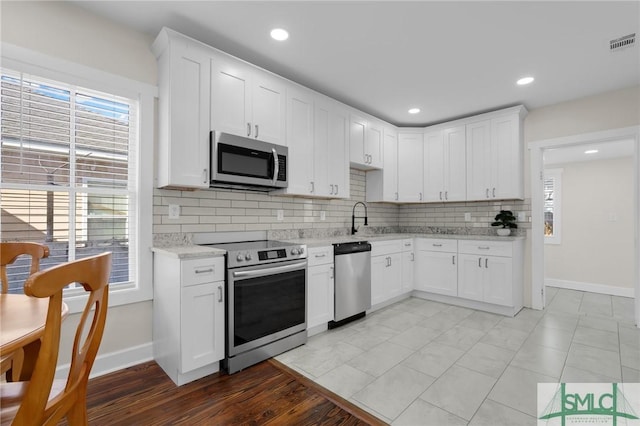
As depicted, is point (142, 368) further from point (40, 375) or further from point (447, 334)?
point (447, 334)

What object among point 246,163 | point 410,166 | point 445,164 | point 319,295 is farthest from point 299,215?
point 445,164

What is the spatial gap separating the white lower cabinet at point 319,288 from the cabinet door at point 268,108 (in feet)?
3.84

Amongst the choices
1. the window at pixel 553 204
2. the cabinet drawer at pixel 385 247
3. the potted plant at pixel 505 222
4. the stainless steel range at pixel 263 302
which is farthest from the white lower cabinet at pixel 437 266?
the window at pixel 553 204

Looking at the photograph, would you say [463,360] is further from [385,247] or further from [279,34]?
[279,34]

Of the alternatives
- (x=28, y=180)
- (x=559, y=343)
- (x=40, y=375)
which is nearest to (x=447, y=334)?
(x=559, y=343)

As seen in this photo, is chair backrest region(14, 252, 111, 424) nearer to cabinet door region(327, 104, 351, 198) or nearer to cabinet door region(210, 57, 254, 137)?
Answer: cabinet door region(210, 57, 254, 137)

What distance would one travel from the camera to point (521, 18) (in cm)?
222

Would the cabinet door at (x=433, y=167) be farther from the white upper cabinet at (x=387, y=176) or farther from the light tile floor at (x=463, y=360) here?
the light tile floor at (x=463, y=360)

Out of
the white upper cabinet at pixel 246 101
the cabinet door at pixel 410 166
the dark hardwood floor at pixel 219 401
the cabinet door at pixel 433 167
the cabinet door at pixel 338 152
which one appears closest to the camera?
the dark hardwood floor at pixel 219 401

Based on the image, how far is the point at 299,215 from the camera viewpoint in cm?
366

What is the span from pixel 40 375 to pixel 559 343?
12.1 feet

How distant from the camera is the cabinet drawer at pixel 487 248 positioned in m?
3.65

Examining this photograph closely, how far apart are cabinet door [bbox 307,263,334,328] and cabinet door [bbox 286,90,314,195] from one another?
0.84m

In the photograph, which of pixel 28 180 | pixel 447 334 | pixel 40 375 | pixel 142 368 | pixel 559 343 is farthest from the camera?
pixel 447 334
